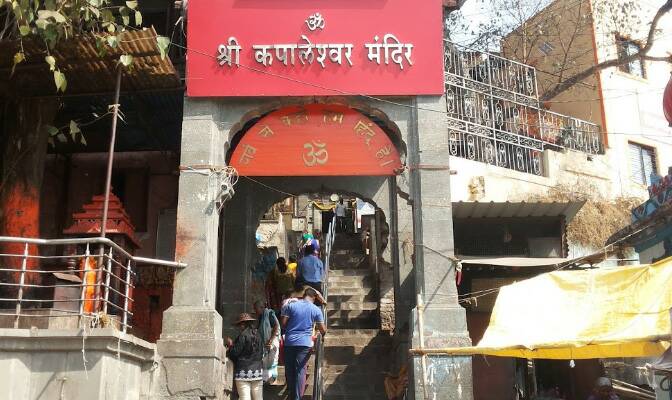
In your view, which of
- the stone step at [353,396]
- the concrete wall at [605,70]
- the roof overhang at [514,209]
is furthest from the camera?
the concrete wall at [605,70]

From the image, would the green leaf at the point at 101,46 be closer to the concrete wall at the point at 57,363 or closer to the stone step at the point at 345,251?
the concrete wall at the point at 57,363

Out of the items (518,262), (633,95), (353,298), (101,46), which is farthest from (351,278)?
(633,95)

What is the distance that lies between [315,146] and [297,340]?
3168mm

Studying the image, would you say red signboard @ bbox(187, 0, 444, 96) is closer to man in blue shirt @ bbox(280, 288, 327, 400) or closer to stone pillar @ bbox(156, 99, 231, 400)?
stone pillar @ bbox(156, 99, 231, 400)

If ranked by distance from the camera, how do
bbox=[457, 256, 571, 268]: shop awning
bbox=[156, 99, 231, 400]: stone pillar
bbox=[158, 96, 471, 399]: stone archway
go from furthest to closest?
bbox=[457, 256, 571, 268]: shop awning, bbox=[158, 96, 471, 399]: stone archway, bbox=[156, 99, 231, 400]: stone pillar

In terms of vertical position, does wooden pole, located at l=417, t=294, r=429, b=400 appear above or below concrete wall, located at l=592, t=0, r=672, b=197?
below

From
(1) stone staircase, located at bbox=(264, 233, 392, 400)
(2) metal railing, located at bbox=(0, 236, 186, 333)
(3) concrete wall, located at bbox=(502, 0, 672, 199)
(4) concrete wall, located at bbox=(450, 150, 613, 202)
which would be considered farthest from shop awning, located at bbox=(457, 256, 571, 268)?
(3) concrete wall, located at bbox=(502, 0, 672, 199)

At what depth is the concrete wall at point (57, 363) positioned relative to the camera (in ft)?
27.4

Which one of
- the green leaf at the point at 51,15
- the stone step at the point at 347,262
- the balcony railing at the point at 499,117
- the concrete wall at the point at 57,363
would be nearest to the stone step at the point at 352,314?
the stone step at the point at 347,262

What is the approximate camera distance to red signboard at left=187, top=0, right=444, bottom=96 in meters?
11.3

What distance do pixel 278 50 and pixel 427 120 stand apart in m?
2.55

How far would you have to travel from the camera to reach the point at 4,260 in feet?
35.9

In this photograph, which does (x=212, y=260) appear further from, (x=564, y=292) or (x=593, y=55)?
(x=593, y=55)

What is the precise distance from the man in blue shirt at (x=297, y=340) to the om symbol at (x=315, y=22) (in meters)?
4.32
